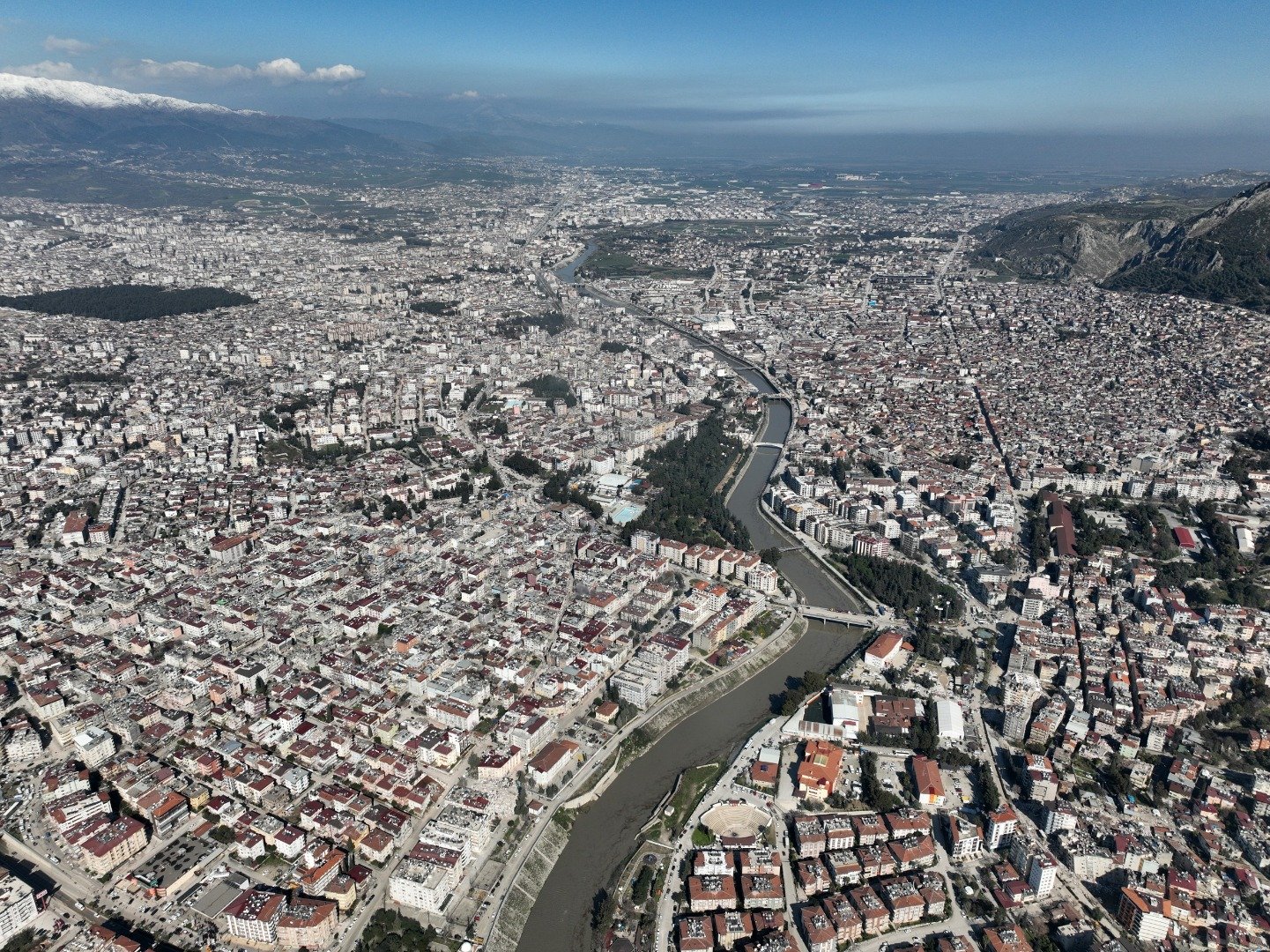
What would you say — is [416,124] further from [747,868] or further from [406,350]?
[747,868]

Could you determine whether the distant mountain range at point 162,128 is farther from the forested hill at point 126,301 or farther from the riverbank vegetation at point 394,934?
the riverbank vegetation at point 394,934

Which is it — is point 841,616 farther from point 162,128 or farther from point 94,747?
point 162,128

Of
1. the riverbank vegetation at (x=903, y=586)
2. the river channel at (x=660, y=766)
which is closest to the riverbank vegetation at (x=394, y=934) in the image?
the river channel at (x=660, y=766)

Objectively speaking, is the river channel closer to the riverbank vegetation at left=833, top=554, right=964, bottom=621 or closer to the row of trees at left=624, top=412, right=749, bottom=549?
the riverbank vegetation at left=833, top=554, right=964, bottom=621

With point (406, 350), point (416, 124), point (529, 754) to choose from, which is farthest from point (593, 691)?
point (416, 124)

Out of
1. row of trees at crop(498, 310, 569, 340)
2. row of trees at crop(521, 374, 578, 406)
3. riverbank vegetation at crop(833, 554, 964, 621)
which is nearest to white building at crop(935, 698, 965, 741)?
riverbank vegetation at crop(833, 554, 964, 621)
